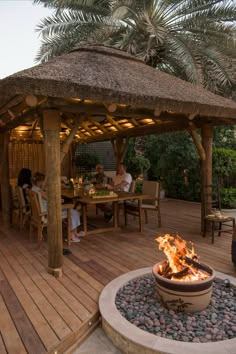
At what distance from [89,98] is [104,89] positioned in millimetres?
187

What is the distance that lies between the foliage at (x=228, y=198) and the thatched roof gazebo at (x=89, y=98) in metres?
2.49

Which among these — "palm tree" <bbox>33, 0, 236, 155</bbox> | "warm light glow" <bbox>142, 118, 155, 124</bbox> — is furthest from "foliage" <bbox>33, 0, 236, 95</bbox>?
"warm light glow" <bbox>142, 118, 155, 124</bbox>

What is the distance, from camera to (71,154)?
1027cm

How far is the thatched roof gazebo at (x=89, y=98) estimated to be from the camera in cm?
284

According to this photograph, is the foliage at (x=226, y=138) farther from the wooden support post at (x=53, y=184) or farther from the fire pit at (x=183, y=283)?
the fire pit at (x=183, y=283)

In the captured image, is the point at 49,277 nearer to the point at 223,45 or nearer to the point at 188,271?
the point at 188,271

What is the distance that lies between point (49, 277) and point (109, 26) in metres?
6.88

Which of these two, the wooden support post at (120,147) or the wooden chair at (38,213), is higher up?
the wooden support post at (120,147)

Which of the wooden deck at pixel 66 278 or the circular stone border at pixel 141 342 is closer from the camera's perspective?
the circular stone border at pixel 141 342

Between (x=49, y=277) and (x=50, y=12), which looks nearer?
(x=49, y=277)

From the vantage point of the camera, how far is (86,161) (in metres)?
10.4

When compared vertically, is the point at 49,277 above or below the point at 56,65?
below

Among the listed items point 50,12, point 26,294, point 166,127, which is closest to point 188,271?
point 26,294

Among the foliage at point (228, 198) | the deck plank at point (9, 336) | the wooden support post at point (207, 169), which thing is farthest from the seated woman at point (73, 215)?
the foliage at point (228, 198)
